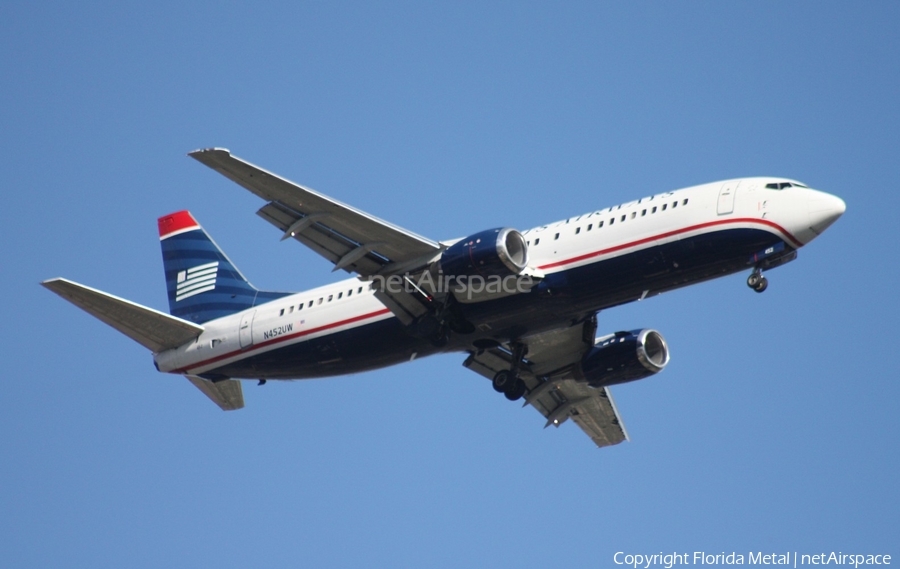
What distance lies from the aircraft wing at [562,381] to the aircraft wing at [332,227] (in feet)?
17.6

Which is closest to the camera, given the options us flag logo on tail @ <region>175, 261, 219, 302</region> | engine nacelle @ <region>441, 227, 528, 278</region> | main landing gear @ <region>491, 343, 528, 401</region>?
engine nacelle @ <region>441, 227, 528, 278</region>

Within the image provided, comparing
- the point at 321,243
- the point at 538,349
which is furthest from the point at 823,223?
the point at 321,243

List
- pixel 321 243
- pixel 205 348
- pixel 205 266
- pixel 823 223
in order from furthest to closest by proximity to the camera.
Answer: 1. pixel 205 266
2. pixel 205 348
3. pixel 321 243
4. pixel 823 223

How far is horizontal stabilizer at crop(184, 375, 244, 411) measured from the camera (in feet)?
141

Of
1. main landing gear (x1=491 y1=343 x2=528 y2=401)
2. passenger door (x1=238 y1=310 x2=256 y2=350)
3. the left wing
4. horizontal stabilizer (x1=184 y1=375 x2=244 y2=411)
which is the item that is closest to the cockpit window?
the left wing

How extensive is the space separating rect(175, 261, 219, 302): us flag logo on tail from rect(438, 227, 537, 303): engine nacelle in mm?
11727

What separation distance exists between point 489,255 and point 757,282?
804 cm

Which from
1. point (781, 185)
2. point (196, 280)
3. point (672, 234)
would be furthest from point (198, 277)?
point (781, 185)

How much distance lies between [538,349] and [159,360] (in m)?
13.6

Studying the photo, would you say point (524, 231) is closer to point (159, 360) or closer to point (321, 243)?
point (321, 243)

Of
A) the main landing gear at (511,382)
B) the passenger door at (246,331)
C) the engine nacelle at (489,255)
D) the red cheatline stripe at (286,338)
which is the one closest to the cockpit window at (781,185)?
the engine nacelle at (489,255)

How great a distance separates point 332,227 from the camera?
121 ft

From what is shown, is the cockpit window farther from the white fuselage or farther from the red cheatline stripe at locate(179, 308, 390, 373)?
the red cheatline stripe at locate(179, 308, 390, 373)

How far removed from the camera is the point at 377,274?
38.3 m
